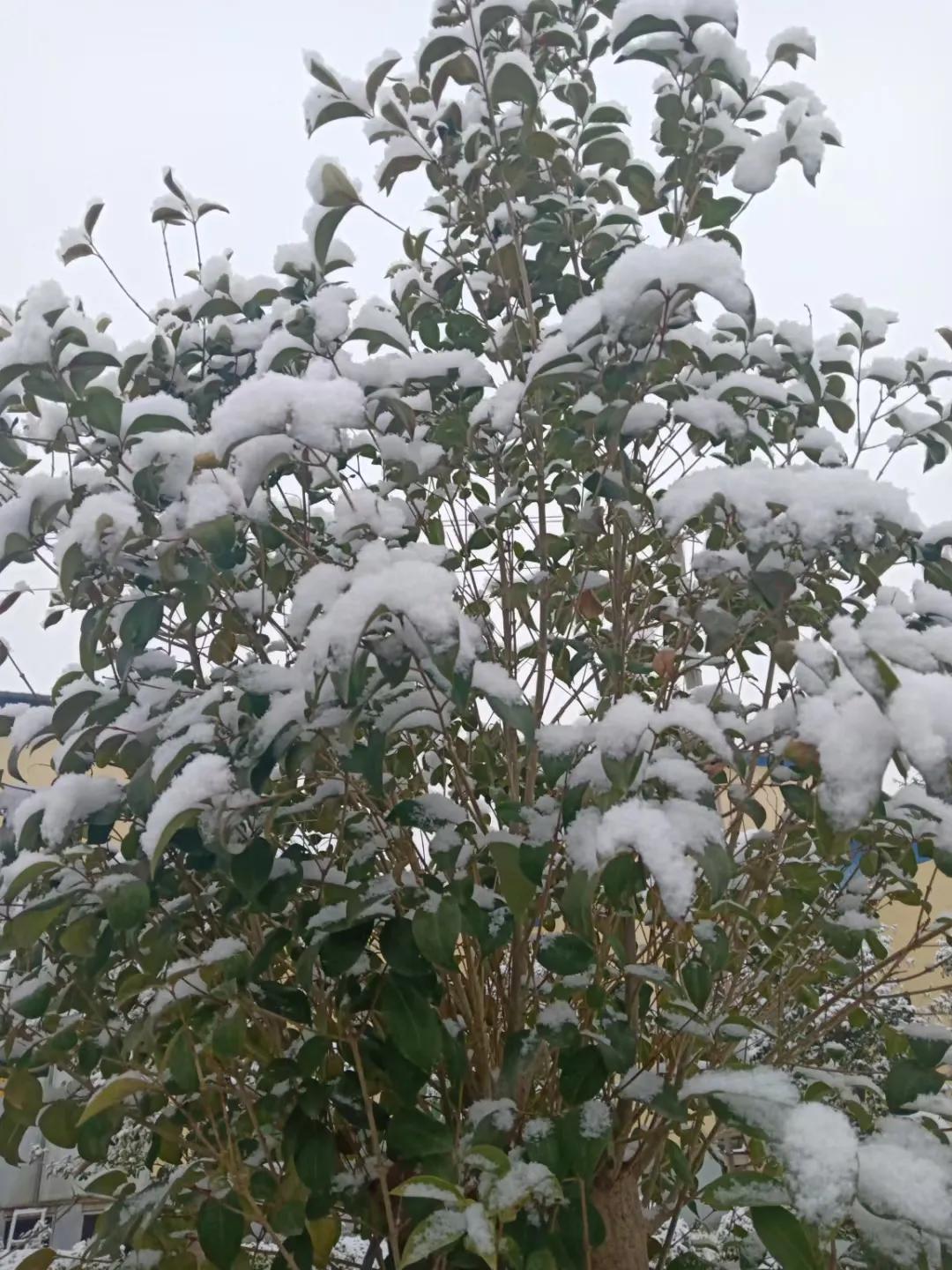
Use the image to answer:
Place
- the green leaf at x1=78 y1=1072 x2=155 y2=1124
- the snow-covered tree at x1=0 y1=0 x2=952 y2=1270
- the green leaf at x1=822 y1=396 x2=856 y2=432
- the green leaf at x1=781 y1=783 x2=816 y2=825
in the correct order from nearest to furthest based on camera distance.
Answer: the snow-covered tree at x1=0 y1=0 x2=952 y2=1270 < the green leaf at x1=78 y1=1072 x2=155 y2=1124 < the green leaf at x1=781 y1=783 x2=816 y2=825 < the green leaf at x1=822 y1=396 x2=856 y2=432

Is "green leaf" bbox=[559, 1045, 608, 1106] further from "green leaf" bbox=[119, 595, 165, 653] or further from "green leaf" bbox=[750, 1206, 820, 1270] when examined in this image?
"green leaf" bbox=[119, 595, 165, 653]

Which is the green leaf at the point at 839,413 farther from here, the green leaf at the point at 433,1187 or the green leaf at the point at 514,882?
the green leaf at the point at 433,1187

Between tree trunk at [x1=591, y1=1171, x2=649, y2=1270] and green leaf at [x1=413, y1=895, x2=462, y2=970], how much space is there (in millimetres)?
520

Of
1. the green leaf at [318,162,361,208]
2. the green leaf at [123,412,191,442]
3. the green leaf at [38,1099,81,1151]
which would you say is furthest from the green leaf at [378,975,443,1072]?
the green leaf at [318,162,361,208]

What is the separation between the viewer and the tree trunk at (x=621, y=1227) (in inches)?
44.5

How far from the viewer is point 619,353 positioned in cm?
104

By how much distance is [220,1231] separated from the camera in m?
1.00

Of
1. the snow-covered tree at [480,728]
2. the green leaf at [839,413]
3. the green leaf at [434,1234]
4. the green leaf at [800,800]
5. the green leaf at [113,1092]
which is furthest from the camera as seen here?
the green leaf at [839,413]

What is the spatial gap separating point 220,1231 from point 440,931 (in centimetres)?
46

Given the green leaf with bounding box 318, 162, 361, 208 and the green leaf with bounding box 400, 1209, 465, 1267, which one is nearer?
the green leaf with bounding box 400, 1209, 465, 1267

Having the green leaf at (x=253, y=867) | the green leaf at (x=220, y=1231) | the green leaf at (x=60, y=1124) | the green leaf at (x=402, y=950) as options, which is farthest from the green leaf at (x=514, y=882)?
the green leaf at (x=60, y=1124)

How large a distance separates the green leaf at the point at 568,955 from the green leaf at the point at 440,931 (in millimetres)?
128

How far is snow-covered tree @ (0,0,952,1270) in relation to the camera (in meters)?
0.79

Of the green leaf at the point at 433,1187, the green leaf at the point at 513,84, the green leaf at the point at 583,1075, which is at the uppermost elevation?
the green leaf at the point at 513,84
